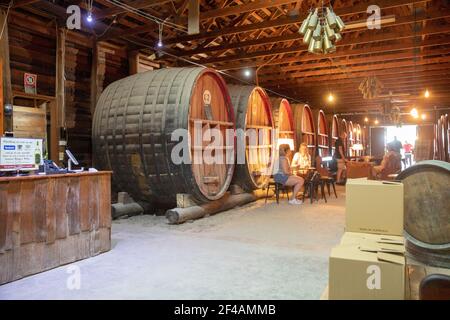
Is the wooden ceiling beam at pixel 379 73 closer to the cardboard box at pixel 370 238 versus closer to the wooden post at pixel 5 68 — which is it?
the wooden post at pixel 5 68

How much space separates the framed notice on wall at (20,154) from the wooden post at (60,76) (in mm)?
2738

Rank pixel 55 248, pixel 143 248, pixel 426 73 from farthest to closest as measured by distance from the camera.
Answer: pixel 426 73 → pixel 143 248 → pixel 55 248

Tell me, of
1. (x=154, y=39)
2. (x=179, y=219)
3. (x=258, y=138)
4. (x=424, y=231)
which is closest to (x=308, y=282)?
(x=424, y=231)

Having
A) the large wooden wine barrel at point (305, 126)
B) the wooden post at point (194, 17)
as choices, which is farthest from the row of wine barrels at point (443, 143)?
the wooden post at point (194, 17)

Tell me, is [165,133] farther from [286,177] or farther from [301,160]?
[301,160]

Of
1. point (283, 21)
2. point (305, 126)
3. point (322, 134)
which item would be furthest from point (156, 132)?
point (322, 134)

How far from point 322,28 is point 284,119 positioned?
489 centimetres

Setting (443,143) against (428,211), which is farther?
(443,143)

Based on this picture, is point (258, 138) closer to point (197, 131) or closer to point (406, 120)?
point (197, 131)

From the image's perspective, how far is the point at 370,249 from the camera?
2.05 m

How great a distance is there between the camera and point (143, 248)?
3.81 metres

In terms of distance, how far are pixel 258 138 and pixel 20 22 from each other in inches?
174

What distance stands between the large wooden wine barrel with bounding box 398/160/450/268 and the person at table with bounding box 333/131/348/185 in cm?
766

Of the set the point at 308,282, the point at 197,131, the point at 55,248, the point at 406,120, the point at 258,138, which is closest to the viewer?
the point at 308,282
